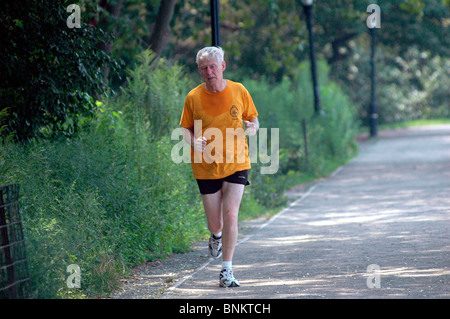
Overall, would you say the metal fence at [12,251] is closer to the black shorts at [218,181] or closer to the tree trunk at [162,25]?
the black shorts at [218,181]

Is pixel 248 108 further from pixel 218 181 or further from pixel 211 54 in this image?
pixel 218 181

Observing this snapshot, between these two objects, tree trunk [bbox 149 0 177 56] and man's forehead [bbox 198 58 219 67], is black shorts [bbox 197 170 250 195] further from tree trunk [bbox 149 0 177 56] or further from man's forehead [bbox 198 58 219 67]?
tree trunk [bbox 149 0 177 56]

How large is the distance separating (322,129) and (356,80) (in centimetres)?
2343

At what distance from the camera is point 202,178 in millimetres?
7395

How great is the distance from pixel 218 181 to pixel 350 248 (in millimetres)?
2768

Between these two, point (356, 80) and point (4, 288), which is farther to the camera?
point (356, 80)

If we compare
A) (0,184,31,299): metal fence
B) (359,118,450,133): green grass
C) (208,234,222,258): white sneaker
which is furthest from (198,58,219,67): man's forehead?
(359,118,450,133): green grass

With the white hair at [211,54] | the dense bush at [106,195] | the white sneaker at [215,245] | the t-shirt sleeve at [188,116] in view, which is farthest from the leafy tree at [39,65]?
the white sneaker at [215,245]

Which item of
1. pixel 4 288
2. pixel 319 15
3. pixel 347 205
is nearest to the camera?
pixel 4 288

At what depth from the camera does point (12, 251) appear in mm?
6176

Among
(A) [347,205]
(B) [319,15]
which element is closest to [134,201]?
(A) [347,205]

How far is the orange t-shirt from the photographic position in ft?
23.6

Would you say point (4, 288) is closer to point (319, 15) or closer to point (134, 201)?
point (134, 201)

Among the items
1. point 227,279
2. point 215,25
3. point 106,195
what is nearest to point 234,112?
point 227,279
